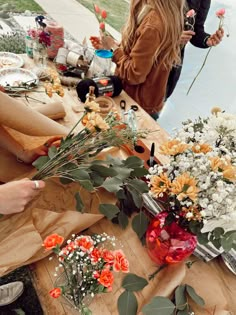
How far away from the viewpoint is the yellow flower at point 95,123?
750 mm

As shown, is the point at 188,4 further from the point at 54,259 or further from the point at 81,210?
the point at 54,259

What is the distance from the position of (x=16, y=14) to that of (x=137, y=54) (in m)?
2.47

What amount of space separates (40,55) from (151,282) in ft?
4.18

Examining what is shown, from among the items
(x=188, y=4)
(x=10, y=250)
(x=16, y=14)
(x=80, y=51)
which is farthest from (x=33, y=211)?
(x=16, y=14)

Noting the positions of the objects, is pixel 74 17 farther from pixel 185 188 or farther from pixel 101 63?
pixel 185 188

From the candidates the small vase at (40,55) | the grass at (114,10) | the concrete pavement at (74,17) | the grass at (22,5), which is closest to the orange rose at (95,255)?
the small vase at (40,55)

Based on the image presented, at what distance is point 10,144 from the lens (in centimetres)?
97

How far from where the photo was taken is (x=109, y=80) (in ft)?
4.78

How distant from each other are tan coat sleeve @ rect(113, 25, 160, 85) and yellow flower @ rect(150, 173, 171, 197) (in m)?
0.97

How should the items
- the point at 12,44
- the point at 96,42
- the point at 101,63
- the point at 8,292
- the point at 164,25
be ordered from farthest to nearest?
the point at 12,44 < the point at 96,42 < the point at 101,63 < the point at 164,25 < the point at 8,292

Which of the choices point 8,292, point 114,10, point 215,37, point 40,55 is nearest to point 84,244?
point 8,292

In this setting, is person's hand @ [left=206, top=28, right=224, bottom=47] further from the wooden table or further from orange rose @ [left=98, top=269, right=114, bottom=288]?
orange rose @ [left=98, top=269, right=114, bottom=288]

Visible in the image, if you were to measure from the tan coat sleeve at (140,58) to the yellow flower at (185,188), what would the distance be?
1003 mm

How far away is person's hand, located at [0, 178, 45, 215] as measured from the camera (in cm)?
76
